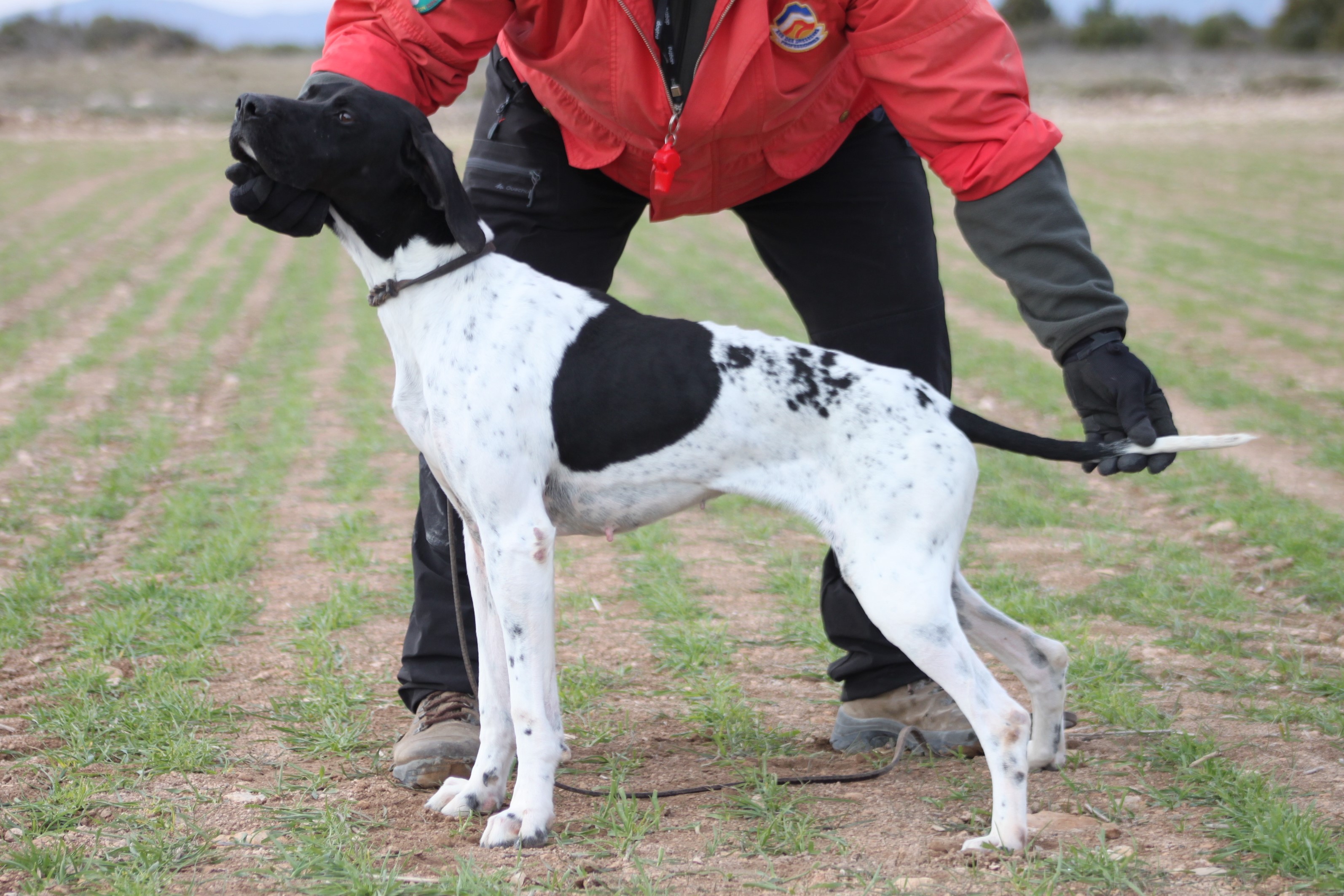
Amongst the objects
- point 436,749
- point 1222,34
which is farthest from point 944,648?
point 1222,34

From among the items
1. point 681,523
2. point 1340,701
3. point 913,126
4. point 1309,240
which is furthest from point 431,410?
point 1309,240

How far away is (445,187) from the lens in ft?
8.61

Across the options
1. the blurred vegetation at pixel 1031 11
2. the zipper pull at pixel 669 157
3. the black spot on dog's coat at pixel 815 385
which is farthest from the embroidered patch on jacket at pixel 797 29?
the blurred vegetation at pixel 1031 11

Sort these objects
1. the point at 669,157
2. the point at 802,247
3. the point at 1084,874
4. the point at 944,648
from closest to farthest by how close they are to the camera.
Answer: the point at 1084,874 < the point at 944,648 < the point at 669,157 < the point at 802,247

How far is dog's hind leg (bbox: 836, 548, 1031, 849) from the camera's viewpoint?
2.53 meters

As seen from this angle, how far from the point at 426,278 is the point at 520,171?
554 millimetres

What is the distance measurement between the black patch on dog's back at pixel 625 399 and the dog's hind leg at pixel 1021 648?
2.61 ft

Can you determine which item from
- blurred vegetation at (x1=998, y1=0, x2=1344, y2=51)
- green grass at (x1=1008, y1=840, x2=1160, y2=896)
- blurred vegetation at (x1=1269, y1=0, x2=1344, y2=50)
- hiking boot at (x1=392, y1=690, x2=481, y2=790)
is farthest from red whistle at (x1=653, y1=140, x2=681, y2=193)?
blurred vegetation at (x1=1269, y1=0, x2=1344, y2=50)

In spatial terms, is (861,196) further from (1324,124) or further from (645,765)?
(1324,124)

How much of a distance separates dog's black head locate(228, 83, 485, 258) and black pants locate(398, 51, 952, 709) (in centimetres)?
44

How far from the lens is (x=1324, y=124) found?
24281 millimetres

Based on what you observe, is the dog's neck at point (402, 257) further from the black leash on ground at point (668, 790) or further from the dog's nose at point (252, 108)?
the black leash on ground at point (668, 790)

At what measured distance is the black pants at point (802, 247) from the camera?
3.12m

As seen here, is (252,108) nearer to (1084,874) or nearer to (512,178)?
(512,178)
